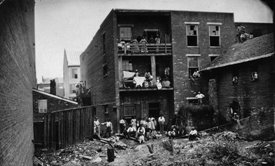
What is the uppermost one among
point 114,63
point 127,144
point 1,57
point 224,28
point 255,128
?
point 224,28

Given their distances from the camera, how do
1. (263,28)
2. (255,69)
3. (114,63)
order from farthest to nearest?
(263,28) → (114,63) → (255,69)

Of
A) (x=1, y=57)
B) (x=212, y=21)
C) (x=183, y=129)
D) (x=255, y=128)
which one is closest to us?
(x=1, y=57)

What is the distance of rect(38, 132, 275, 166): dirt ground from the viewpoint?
1095 centimetres

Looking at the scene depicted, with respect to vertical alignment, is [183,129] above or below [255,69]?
below

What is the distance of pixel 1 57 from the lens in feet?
16.2

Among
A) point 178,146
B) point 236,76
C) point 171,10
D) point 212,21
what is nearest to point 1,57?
point 178,146

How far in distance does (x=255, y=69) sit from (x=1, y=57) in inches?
611

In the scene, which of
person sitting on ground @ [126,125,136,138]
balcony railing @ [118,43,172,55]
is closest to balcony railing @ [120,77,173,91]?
balcony railing @ [118,43,172,55]

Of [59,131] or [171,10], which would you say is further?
[171,10]

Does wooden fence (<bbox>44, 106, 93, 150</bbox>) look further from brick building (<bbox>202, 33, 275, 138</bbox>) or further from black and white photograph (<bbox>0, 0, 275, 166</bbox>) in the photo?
brick building (<bbox>202, 33, 275, 138</bbox>)

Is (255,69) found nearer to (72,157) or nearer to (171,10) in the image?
(171,10)

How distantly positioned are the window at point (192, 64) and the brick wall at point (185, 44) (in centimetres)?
35

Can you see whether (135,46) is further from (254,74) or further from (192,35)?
(254,74)

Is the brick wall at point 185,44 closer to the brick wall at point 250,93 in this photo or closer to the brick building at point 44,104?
the brick wall at point 250,93
